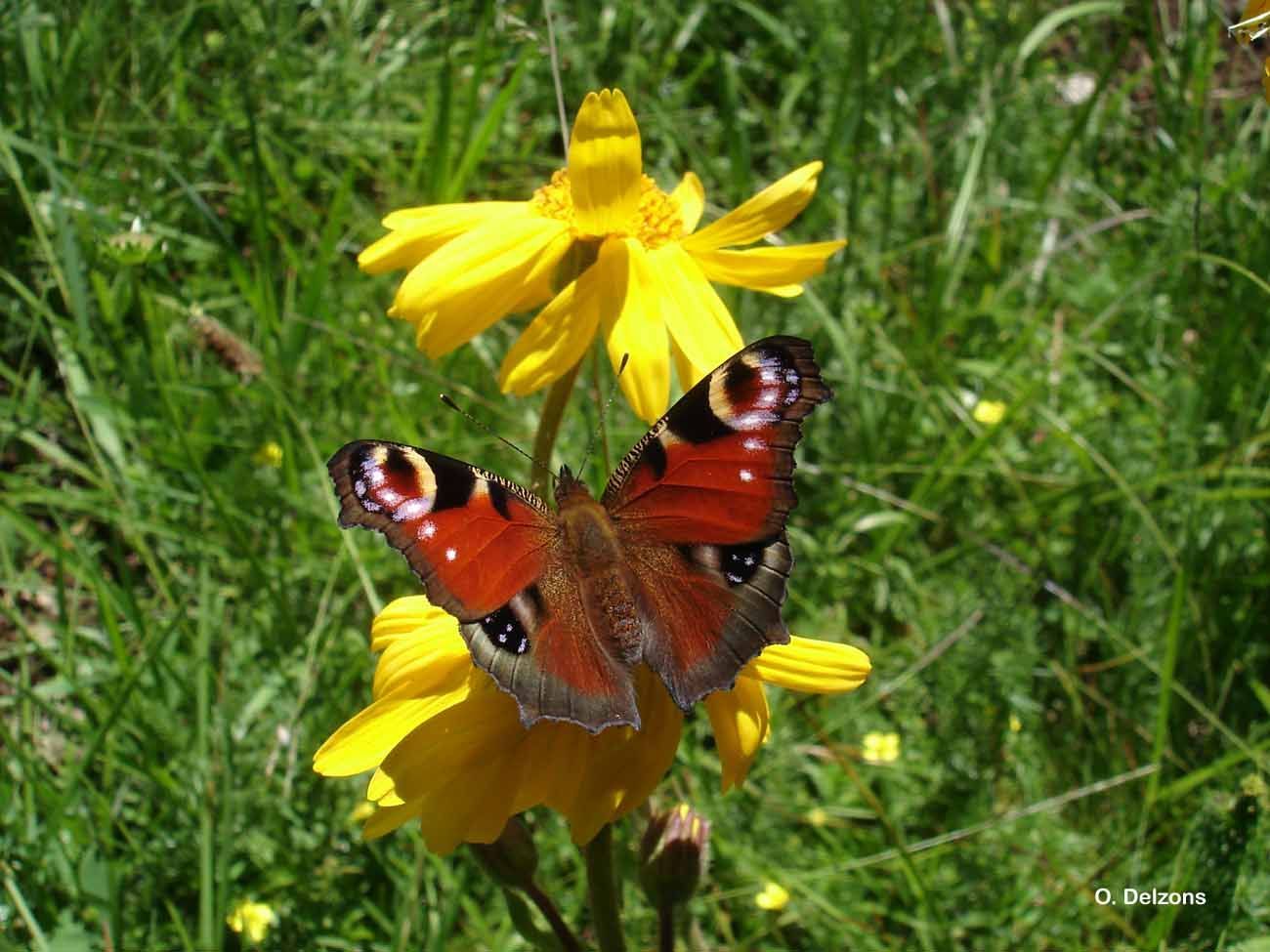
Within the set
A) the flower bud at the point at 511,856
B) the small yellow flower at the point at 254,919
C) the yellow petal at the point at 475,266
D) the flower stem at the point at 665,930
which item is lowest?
the small yellow flower at the point at 254,919

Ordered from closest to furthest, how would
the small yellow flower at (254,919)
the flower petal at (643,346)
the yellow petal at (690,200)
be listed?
1. the flower petal at (643,346)
2. the yellow petal at (690,200)
3. the small yellow flower at (254,919)

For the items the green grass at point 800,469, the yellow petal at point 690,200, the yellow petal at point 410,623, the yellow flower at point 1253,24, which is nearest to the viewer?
the yellow flower at point 1253,24

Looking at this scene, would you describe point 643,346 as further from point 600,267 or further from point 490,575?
point 490,575

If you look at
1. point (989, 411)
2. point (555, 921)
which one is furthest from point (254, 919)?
point (989, 411)

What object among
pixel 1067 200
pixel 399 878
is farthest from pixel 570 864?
pixel 1067 200

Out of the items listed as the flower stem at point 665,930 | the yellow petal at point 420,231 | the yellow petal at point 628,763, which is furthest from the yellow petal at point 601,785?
the yellow petal at point 420,231

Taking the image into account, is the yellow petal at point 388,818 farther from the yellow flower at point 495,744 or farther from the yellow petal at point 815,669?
the yellow petal at point 815,669

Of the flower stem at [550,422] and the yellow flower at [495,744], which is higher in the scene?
the flower stem at [550,422]
